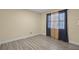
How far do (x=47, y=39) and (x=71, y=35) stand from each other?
1.01m

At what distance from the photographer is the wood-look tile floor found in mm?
1564

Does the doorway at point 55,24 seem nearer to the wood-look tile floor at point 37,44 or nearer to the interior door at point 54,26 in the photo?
the interior door at point 54,26

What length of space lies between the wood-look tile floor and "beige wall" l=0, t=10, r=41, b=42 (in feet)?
0.43

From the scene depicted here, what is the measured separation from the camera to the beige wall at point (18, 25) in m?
1.72

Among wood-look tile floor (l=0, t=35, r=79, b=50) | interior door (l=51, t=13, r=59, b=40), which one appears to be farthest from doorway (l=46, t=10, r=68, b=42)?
wood-look tile floor (l=0, t=35, r=79, b=50)

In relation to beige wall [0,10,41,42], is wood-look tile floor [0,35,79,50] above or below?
below

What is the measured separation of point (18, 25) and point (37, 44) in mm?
549

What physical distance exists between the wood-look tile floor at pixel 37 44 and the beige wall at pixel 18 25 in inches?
5.2

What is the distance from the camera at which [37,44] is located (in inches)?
66.1

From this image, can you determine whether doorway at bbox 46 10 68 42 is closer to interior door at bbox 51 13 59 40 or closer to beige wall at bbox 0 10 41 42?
interior door at bbox 51 13 59 40

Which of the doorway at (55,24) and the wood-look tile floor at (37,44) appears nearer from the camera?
the wood-look tile floor at (37,44)

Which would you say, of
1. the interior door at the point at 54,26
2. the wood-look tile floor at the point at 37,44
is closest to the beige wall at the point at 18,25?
the wood-look tile floor at the point at 37,44
